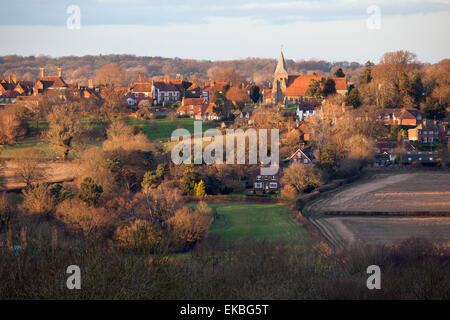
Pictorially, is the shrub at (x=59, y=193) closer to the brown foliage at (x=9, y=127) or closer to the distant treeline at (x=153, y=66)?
the brown foliage at (x=9, y=127)

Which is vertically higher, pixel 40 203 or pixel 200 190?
pixel 40 203

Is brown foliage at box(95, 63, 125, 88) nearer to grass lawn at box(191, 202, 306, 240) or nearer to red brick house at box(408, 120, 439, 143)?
red brick house at box(408, 120, 439, 143)

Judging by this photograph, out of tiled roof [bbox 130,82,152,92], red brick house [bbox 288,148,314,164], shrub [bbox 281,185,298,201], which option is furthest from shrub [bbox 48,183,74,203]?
tiled roof [bbox 130,82,152,92]

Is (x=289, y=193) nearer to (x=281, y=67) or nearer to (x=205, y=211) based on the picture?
(x=205, y=211)

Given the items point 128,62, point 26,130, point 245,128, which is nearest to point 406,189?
point 245,128

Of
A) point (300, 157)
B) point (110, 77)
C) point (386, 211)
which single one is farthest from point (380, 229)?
point (110, 77)
